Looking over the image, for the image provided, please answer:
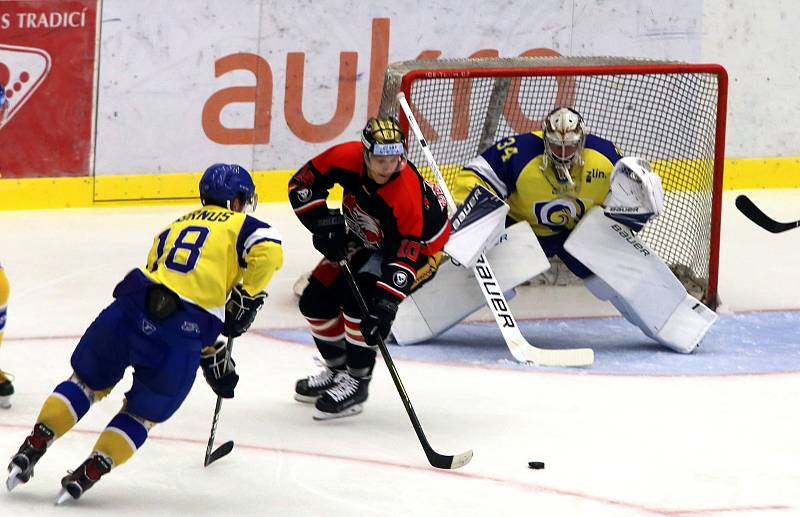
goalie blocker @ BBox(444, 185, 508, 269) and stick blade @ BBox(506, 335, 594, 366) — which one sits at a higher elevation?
goalie blocker @ BBox(444, 185, 508, 269)

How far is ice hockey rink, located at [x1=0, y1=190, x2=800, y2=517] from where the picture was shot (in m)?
4.77

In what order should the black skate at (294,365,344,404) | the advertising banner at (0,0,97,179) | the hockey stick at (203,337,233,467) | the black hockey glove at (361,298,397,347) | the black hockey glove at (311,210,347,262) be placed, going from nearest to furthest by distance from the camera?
the hockey stick at (203,337,233,467) → the black hockey glove at (361,298,397,347) → the black hockey glove at (311,210,347,262) → the black skate at (294,365,344,404) → the advertising banner at (0,0,97,179)

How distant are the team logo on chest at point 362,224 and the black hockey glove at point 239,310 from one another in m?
0.82

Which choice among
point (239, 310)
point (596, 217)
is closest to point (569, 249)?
point (596, 217)

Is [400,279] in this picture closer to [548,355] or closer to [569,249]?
[548,355]

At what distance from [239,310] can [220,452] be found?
53cm

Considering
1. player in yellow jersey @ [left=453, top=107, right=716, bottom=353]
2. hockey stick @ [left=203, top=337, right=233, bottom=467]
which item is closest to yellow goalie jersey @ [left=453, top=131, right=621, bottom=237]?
player in yellow jersey @ [left=453, top=107, right=716, bottom=353]

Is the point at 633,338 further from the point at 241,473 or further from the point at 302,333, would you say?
the point at 241,473

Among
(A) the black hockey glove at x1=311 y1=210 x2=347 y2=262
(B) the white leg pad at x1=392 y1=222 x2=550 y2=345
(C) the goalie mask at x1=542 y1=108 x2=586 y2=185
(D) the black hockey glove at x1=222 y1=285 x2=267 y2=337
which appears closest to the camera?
(D) the black hockey glove at x1=222 y1=285 x2=267 y2=337

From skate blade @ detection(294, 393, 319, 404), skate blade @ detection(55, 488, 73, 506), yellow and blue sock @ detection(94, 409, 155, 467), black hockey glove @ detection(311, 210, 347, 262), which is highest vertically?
black hockey glove @ detection(311, 210, 347, 262)

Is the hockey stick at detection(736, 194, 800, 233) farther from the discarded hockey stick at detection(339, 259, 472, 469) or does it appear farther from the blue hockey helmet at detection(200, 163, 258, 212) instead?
the blue hockey helmet at detection(200, 163, 258, 212)

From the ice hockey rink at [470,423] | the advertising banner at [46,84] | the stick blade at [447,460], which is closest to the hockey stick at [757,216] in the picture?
the ice hockey rink at [470,423]

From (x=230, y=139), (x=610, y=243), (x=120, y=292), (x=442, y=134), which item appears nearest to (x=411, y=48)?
(x=230, y=139)

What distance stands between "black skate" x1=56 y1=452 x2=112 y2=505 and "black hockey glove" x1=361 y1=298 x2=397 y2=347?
Answer: 1.11m
